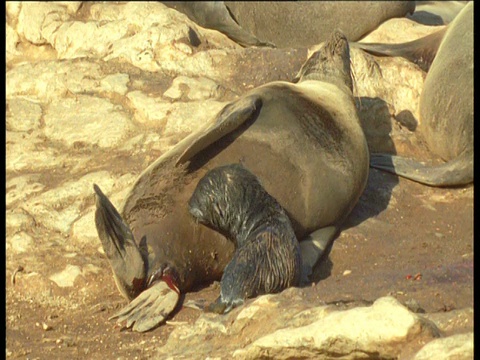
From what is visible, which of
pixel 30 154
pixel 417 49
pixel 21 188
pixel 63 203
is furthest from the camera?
pixel 417 49

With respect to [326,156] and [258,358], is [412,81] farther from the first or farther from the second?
[258,358]

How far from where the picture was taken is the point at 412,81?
25.7 ft

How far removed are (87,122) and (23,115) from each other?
44cm

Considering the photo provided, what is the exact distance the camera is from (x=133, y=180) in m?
6.34

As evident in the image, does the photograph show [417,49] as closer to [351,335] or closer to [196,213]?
[196,213]

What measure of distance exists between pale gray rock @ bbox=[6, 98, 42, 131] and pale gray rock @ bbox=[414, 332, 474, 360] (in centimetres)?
406

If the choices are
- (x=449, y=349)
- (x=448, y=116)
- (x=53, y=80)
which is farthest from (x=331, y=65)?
(x=449, y=349)

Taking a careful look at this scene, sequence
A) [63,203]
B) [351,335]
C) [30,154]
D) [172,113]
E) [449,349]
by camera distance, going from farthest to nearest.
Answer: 1. [172,113]
2. [30,154]
3. [63,203]
4. [351,335]
5. [449,349]

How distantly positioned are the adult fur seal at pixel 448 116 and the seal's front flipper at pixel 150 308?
2243 mm

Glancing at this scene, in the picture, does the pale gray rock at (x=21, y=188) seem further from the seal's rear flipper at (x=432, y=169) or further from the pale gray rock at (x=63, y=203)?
the seal's rear flipper at (x=432, y=169)

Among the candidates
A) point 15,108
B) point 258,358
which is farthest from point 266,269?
point 15,108

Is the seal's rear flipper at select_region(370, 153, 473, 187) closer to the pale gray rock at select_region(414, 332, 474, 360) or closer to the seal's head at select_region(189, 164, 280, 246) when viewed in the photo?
the seal's head at select_region(189, 164, 280, 246)

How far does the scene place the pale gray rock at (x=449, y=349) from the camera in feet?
11.4

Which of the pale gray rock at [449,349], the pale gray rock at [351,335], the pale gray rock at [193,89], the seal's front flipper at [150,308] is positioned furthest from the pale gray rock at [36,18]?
the pale gray rock at [449,349]
